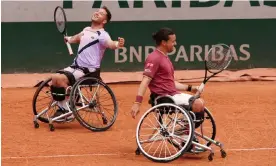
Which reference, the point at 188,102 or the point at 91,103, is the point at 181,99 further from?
the point at 91,103

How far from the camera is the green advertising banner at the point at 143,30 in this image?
13.6 metres

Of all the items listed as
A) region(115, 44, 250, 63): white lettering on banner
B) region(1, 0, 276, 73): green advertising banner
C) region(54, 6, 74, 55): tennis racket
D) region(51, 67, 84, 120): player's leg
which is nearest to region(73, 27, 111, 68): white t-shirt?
region(51, 67, 84, 120): player's leg

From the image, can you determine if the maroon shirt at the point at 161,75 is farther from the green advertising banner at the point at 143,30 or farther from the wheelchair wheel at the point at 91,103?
the green advertising banner at the point at 143,30

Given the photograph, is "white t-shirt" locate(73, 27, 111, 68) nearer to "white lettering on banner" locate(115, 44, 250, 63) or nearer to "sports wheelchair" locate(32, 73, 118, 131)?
"sports wheelchair" locate(32, 73, 118, 131)

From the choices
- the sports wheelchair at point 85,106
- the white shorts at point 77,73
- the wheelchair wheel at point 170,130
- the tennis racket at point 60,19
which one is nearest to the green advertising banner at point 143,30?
the tennis racket at point 60,19

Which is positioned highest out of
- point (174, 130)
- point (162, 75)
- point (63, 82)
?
point (162, 75)

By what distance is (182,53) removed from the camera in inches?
556

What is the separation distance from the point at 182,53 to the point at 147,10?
982 mm

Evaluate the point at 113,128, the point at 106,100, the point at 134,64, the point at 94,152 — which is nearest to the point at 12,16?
the point at 134,64

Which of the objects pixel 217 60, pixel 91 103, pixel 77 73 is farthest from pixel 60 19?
pixel 217 60

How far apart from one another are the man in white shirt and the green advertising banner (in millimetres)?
3661

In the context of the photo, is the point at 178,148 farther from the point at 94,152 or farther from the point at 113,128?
the point at 113,128

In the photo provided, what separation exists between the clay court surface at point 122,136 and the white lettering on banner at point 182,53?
1.34m

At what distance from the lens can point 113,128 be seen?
32.9ft
